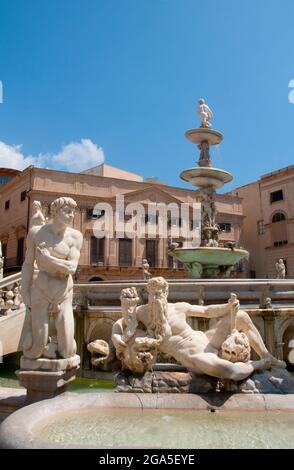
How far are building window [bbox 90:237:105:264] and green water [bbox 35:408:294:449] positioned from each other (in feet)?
94.2

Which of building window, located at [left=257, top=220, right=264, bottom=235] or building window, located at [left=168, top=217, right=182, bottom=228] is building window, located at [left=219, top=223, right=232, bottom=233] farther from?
building window, located at [left=168, top=217, right=182, bottom=228]

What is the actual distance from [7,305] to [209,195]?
691cm

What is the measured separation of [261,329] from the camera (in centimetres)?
670

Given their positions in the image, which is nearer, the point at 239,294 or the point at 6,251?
the point at 239,294

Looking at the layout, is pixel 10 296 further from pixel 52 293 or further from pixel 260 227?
pixel 260 227

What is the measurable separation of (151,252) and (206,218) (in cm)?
2155

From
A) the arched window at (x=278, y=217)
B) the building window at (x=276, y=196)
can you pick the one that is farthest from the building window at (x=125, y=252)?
the building window at (x=276, y=196)

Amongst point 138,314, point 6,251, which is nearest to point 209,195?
point 138,314

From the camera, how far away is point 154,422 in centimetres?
329

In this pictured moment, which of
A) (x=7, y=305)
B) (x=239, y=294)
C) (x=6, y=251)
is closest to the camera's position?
(x=239, y=294)

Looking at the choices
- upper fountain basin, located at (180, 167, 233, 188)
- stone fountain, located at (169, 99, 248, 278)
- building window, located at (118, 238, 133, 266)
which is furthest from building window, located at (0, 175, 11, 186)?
upper fountain basin, located at (180, 167, 233, 188)

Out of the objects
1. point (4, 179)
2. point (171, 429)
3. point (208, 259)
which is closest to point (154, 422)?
point (171, 429)

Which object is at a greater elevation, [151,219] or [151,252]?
[151,219]

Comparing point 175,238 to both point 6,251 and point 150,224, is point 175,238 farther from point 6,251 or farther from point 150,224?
point 6,251
